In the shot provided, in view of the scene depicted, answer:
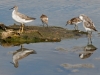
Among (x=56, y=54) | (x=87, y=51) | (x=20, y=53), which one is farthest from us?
(x=87, y=51)

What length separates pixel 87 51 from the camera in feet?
44.0

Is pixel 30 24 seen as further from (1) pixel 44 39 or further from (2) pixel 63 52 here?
(2) pixel 63 52

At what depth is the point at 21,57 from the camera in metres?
12.7

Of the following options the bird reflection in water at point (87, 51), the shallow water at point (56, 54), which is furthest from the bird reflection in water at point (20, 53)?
the bird reflection in water at point (87, 51)

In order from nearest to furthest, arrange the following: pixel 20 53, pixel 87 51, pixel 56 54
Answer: pixel 56 54, pixel 20 53, pixel 87 51

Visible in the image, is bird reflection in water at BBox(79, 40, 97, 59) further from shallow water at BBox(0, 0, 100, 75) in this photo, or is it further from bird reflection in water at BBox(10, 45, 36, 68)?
bird reflection in water at BBox(10, 45, 36, 68)

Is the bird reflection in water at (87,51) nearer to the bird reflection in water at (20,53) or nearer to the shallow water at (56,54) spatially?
the shallow water at (56,54)

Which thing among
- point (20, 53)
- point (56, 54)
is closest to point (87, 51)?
point (56, 54)

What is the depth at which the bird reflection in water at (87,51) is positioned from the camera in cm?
1283

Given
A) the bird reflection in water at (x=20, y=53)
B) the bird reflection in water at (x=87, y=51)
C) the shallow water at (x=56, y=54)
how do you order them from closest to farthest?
the shallow water at (x=56, y=54) < the bird reflection in water at (x=20, y=53) < the bird reflection in water at (x=87, y=51)

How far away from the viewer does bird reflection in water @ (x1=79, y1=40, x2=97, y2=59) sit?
42.1 ft

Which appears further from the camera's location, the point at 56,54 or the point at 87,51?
the point at 87,51

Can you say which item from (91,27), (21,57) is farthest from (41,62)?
(91,27)

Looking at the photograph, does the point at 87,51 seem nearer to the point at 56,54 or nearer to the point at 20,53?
the point at 56,54
